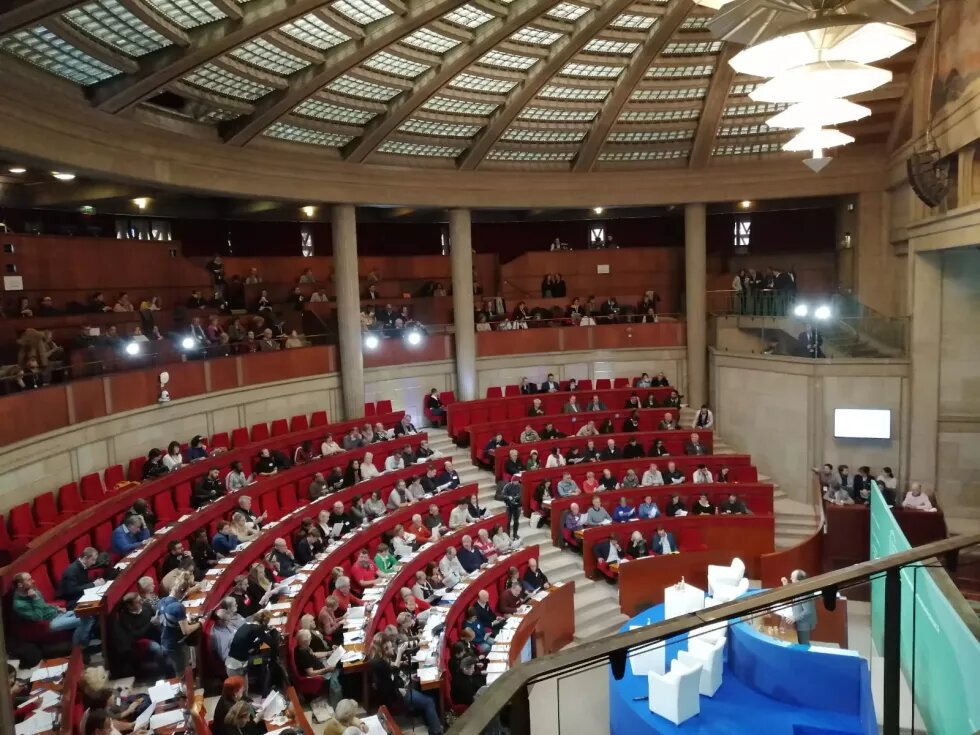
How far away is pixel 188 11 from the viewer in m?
11.5

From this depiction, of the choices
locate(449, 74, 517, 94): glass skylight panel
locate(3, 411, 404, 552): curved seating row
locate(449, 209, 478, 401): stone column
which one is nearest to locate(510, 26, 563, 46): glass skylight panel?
locate(449, 74, 517, 94): glass skylight panel

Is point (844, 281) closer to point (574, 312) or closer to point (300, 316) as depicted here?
point (574, 312)

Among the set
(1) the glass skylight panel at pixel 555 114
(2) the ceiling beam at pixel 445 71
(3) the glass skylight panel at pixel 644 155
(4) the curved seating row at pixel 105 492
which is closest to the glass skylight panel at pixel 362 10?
(2) the ceiling beam at pixel 445 71

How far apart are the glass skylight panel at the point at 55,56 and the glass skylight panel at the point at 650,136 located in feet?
42.2

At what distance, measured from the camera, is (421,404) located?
21.7 metres

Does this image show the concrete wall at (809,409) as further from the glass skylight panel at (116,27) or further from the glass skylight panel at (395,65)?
the glass skylight panel at (116,27)

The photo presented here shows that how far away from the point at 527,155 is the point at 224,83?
9.20m

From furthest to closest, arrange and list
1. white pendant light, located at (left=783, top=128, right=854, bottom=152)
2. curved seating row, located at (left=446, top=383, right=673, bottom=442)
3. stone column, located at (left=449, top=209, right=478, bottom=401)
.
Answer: stone column, located at (left=449, top=209, right=478, bottom=401), curved seating row, located at (left=446, top=383, right=673, bottom=442), white pendant light, located at (left=783, top=128, right=854, bottom=152)

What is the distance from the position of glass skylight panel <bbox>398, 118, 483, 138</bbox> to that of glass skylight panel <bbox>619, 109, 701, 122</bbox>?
3867mm

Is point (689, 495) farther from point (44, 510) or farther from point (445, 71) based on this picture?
point (44, 510)

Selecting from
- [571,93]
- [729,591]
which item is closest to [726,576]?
[729,591]

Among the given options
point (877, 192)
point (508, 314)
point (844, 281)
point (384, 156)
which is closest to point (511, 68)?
point (384, 156)

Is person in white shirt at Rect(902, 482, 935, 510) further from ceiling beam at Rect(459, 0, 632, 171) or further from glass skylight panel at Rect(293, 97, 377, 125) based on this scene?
glass skylight panel at Rect(293, 97, 377, 125)

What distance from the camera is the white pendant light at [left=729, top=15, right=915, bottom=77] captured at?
4.46 meters
